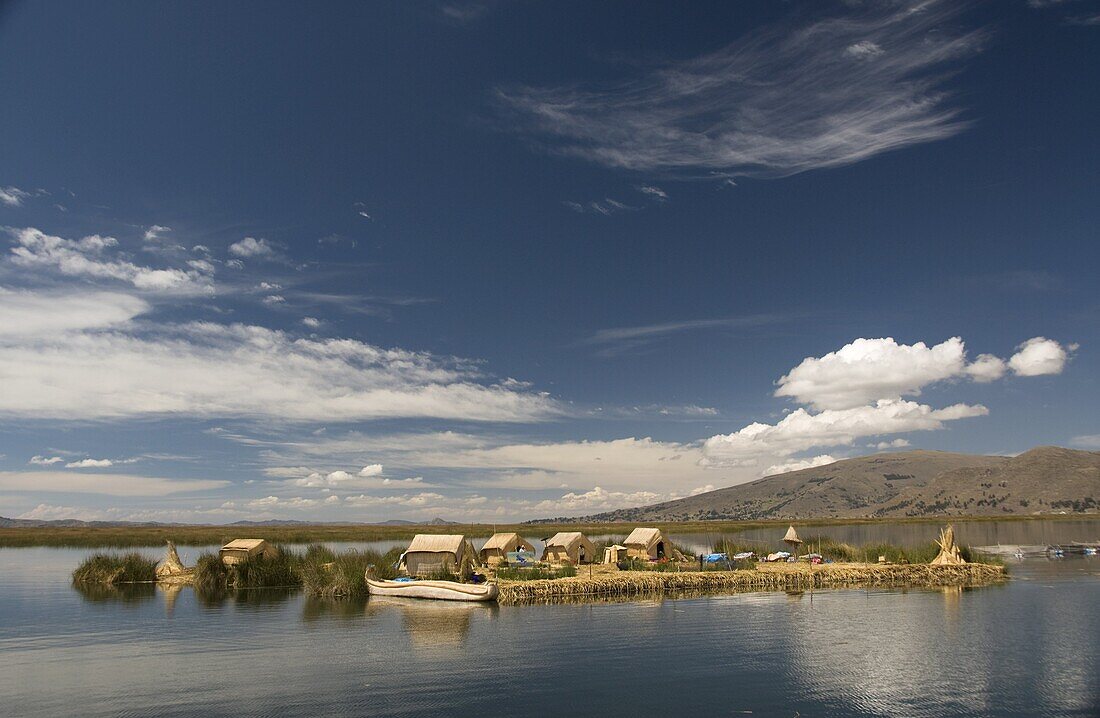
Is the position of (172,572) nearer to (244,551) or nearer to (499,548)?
(244,551)

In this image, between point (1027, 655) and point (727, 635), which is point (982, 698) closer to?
point (1027, 655)

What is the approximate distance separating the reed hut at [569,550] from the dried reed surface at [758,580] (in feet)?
31.0

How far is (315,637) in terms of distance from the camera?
117 ft

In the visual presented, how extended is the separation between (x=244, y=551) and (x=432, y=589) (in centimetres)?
1928

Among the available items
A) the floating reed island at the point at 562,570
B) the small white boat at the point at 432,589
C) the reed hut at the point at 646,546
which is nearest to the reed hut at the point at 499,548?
the floating reed island at the point at 562,570

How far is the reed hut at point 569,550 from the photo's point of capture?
63.1m

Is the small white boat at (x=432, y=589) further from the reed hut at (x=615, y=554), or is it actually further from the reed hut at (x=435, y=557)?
the reed hut at (x=615, y=554)

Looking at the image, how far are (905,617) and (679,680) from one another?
2043 cm

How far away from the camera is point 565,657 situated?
3041cm

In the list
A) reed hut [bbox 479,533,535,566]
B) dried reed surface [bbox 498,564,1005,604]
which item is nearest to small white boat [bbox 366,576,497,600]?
dried reed surface [bbox 498,564,1005,604]

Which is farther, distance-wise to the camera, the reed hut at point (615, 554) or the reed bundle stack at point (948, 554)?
the reed hut at point (615, 554)

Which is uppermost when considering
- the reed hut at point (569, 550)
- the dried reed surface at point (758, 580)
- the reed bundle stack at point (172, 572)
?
the reed hut at point (569, 550)

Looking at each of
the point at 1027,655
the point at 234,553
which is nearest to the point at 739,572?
the point at 1027,655

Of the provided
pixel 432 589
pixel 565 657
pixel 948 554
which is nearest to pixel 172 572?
pixel 432 589
